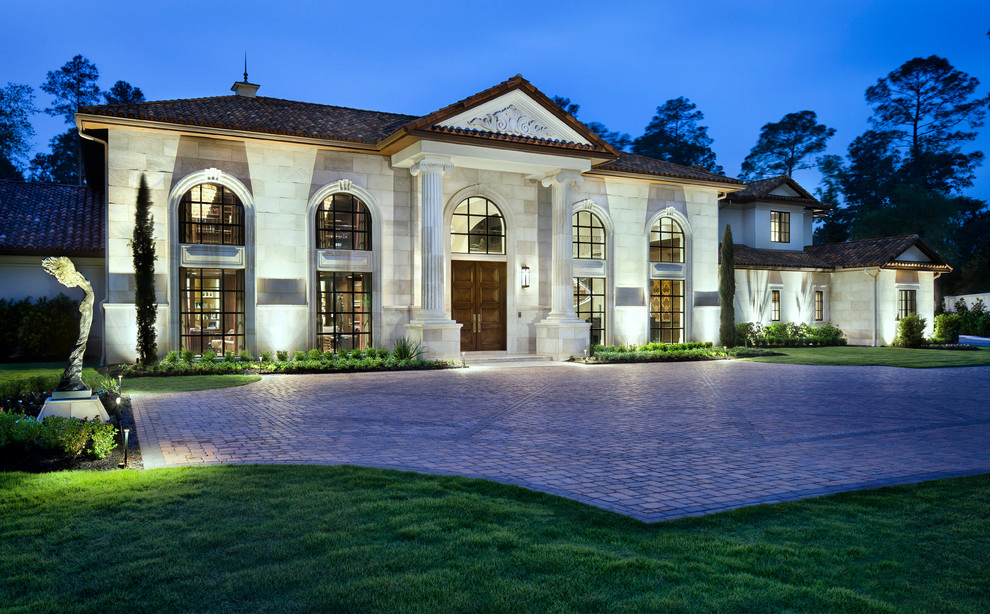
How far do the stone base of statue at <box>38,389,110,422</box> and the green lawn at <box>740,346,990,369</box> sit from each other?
19.0m

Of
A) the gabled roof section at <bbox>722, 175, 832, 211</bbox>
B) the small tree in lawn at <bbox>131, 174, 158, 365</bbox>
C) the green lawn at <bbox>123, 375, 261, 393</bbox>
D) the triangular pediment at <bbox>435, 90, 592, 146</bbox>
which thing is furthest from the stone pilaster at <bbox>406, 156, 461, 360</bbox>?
the gabled roof section at <bbox>722, 175, 832, 211</bbox>

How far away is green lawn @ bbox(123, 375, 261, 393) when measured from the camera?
1352cm

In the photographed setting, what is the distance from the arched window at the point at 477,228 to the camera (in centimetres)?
2142

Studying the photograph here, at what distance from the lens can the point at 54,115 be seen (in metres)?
47.1

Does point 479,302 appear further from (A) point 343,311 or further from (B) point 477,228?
(A) point 343,311


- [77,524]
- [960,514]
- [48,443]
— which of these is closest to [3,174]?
[48,443]

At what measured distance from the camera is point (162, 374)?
53.1ft

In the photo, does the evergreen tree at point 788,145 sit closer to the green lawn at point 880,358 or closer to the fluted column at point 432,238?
the green lawn at point 880,358

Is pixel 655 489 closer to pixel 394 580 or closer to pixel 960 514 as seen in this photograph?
pixel 960 514

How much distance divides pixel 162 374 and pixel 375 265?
6551 mm

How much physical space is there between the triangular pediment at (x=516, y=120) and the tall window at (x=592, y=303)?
16.5 feet

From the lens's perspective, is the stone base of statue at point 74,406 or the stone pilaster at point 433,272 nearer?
the stone base of statue at point 74,406

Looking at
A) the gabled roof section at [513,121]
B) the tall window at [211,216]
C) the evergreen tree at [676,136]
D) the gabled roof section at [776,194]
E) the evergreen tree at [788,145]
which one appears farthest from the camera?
the evergreen tree at [676,136]

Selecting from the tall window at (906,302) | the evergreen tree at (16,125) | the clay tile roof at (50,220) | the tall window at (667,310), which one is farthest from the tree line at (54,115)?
the tall window at (906,302)
